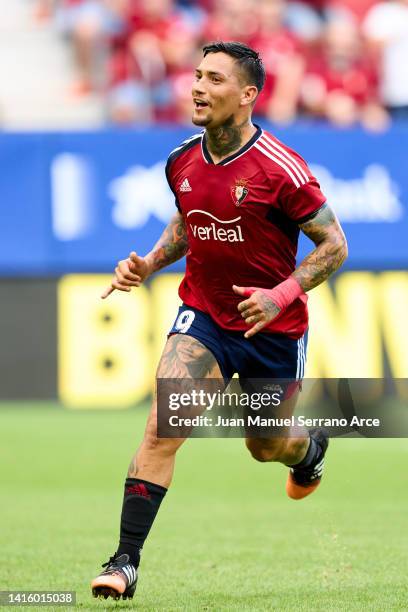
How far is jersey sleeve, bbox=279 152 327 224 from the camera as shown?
6.01 metres

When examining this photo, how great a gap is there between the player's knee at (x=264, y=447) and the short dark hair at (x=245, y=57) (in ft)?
5.63

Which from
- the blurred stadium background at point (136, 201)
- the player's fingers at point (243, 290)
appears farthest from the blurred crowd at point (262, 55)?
the player's fingers at point (243, 290)

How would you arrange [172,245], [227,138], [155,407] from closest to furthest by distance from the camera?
[155,407]
[227,138]
[172,245]

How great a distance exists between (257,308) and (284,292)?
0.24 metres

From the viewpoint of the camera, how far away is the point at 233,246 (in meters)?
6.20

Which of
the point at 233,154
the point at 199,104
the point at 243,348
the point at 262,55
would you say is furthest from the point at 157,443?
the point at 262,55

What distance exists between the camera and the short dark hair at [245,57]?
6.12 metres

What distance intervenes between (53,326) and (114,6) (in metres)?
4.09

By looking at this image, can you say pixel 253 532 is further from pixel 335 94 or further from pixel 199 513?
pixel 335 94

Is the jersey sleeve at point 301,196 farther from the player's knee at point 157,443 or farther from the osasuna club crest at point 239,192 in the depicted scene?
the player's knee at point 157,443

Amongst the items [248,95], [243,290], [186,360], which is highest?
[248,95]

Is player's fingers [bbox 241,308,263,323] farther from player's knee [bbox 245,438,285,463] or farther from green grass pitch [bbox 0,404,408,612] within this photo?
green grass pitch [bbox 0,404,408,612]

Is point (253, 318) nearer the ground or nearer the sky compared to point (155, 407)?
nearer the sky

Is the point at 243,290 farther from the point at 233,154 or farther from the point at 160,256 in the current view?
the point at 160,256
